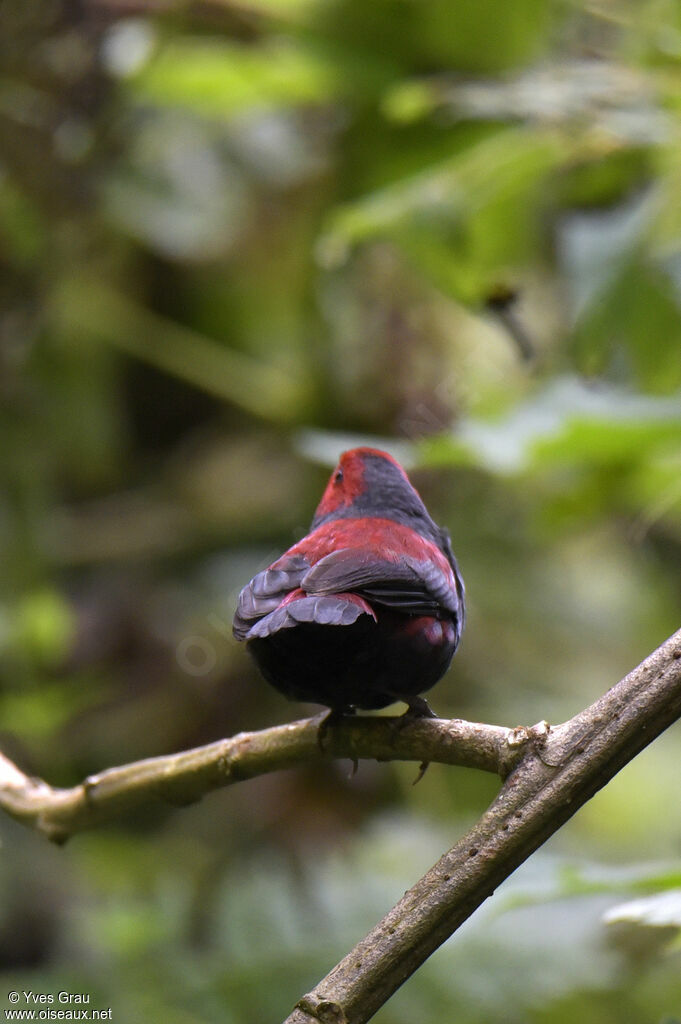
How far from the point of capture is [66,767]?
320 cm

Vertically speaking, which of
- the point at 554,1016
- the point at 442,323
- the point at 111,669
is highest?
the point at 442,323

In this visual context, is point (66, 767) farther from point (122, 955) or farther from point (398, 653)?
point (398, 653)

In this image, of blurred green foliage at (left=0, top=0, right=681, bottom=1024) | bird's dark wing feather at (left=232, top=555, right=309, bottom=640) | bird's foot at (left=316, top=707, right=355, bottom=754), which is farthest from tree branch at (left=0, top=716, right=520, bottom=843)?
blurred green foliage at (left=0, top=0, right=681, bottom=1024)

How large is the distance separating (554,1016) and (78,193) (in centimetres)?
250

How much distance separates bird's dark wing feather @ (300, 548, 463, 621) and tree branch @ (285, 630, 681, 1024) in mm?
330

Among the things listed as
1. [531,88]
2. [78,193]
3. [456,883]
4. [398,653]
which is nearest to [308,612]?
[398,653]

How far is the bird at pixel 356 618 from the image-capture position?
4.25ft

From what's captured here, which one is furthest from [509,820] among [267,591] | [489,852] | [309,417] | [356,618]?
[309,417]

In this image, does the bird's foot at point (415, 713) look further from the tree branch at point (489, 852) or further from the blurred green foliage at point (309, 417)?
the blurred green foliage at point (309, 417)

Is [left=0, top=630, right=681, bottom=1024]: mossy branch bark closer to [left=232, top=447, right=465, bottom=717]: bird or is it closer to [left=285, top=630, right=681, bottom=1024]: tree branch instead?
[left=285, top=630, right=681, bottom=1024]: tree branch

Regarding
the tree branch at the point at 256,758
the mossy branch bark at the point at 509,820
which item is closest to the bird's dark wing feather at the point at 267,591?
the tree branch at the point at 256,758

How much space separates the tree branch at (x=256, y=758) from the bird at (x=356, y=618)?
0.16ft

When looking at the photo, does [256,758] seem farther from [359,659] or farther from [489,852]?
[489,852]

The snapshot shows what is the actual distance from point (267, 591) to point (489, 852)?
447mm
